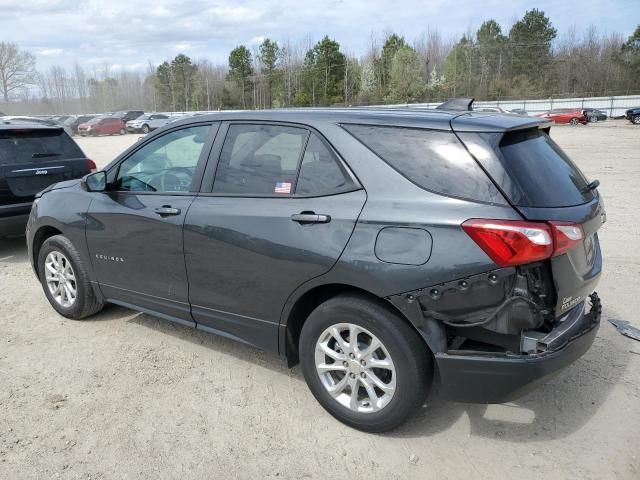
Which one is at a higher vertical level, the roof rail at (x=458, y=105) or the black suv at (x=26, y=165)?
the roof rail at (x=458, y=105)

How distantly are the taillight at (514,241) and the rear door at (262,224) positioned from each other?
687mm

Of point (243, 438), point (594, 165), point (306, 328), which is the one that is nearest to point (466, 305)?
point (306, 328)

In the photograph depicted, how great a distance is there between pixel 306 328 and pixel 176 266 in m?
1.11

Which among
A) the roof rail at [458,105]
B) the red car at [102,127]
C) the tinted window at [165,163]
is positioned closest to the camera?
the roof rail at [458,105]

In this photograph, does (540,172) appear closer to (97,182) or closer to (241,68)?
(97,182)

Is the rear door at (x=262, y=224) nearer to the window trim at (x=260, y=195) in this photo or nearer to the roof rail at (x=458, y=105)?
the window trim at (x=260, y=195)

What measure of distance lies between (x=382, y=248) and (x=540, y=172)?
902mm

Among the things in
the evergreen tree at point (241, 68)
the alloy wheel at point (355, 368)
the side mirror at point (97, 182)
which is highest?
the evergreen tree at point (241, 68)

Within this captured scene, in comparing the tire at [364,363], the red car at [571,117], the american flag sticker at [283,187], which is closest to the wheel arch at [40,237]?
the american flag sticker at [283,187]

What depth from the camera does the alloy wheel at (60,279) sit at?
4.59 m

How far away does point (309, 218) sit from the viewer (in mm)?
2975

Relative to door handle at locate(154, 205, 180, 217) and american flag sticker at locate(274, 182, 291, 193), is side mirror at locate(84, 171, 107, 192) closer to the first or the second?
door handle at locate(154, 205, 180, 217)

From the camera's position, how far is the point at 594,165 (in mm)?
14844

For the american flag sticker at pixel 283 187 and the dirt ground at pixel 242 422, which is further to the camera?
the american flag sticker at pixel 283 187
